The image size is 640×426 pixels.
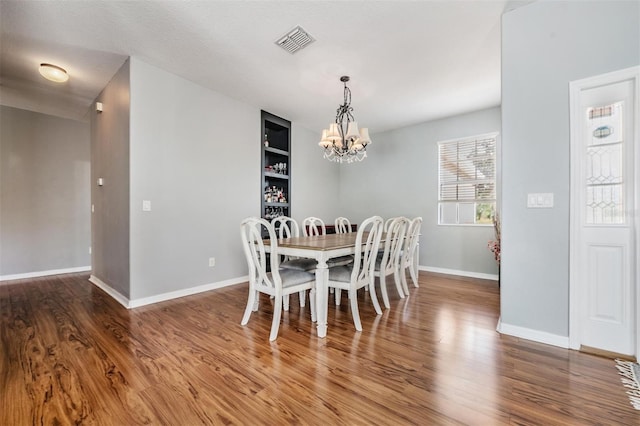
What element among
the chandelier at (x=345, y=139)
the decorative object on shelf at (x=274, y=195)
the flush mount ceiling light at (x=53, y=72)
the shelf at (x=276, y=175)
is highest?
the flush mount ceiling light at (x=53, y=72)

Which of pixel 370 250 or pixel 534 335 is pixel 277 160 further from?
pixel 534 335

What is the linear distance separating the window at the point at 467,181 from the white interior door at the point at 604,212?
242 centimetres

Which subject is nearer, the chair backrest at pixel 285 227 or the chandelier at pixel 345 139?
the chandelier at pixel 345 139

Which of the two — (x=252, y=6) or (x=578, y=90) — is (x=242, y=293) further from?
(x=578, y=90)

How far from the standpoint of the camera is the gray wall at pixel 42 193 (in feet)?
13.8

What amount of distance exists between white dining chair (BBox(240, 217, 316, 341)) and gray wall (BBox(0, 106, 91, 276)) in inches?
171

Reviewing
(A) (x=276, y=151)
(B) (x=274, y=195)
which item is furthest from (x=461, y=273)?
(A) (x=276, y=151)

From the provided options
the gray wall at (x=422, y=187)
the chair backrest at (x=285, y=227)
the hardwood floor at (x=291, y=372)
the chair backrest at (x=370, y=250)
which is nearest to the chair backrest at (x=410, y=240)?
the hardwood floor at (x=291, y=372)

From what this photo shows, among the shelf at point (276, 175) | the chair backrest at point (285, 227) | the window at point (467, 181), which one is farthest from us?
the shelf at point (276, 175)

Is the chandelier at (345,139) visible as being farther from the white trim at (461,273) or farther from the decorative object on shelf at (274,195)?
the white trim at (461,273)

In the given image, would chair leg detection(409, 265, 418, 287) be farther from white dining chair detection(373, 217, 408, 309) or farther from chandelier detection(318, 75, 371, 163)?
chandelier detection(318, 75, 371, 163)

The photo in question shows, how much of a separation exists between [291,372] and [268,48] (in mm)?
2867

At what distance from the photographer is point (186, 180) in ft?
11.2

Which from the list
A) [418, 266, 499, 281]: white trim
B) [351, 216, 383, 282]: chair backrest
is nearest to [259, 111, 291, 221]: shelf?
[351, 216, 383, 282]: chair backrest
